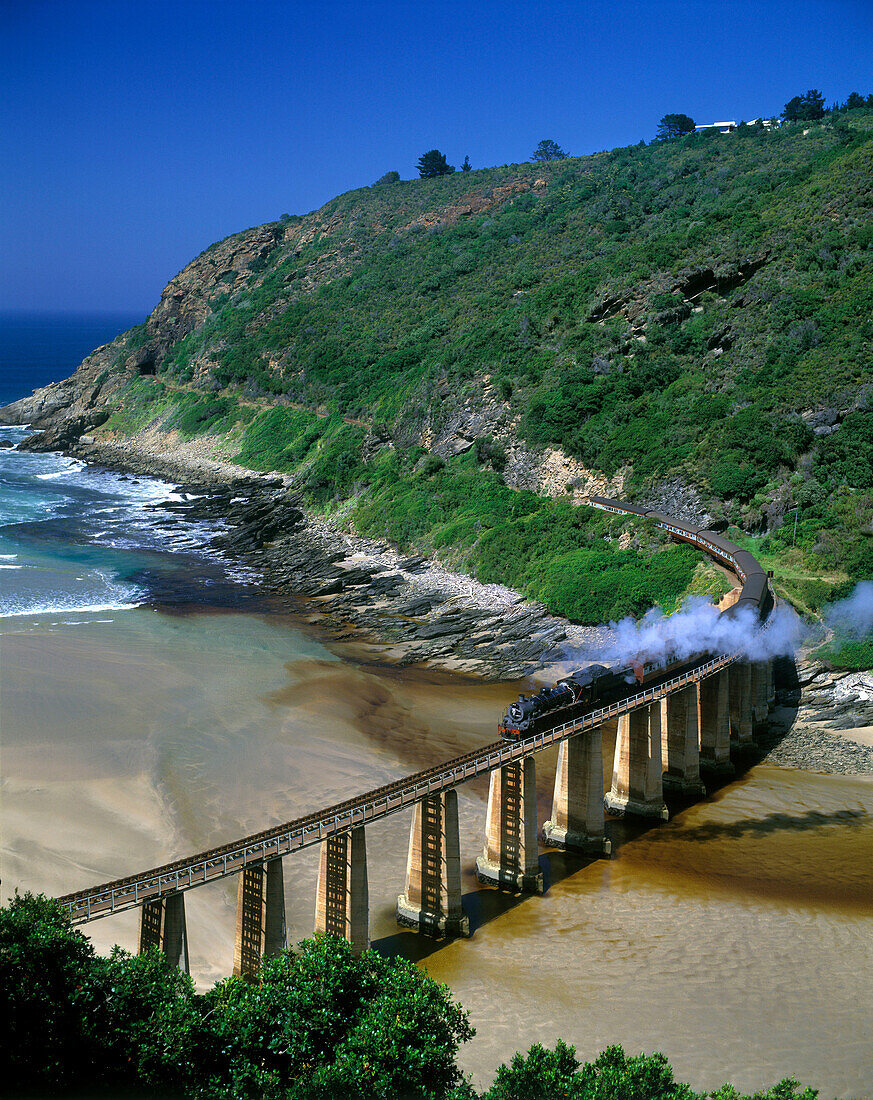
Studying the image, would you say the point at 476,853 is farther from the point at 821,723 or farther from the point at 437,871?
the point at 821,723

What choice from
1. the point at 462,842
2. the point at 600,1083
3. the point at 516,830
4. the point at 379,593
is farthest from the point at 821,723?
the point at 600,1083

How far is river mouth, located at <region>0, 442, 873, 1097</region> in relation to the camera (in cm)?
2997

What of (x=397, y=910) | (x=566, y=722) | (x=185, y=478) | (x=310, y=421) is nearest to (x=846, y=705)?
(x=566, y=722)

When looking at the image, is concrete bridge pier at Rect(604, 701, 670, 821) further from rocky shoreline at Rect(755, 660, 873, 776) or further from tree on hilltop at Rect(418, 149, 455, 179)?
tree on hilltop at Rect(418, 149, 455, 179)

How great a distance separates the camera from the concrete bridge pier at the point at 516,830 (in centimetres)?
3669

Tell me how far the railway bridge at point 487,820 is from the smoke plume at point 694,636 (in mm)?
890

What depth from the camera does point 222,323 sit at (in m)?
150

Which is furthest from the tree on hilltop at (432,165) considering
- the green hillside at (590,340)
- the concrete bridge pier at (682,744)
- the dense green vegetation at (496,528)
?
the concrete bridge pier at (682,744)

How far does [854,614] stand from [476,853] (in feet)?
101

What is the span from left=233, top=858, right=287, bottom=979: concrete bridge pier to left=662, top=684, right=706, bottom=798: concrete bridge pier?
2330 centimetres

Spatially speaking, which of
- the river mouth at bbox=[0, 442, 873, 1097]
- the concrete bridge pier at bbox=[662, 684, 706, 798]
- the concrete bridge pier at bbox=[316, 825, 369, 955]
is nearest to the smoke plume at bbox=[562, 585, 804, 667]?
the concrete bridge pier at bbox=[662, 684, 706, 798]

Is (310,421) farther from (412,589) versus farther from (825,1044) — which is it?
(825,1044)

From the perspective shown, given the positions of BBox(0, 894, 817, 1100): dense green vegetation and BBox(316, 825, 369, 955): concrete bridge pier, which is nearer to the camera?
BBox(0, 894, 817, 1100): dense green vegetation

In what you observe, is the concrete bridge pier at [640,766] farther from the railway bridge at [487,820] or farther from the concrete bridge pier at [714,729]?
the concrete bridge pier at [714,729]
